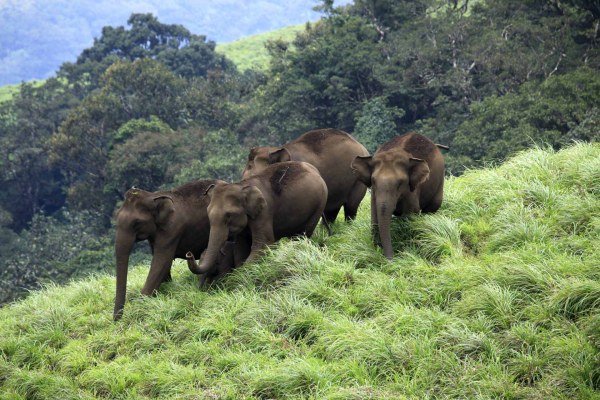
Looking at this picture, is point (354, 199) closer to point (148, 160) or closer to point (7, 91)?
point (148, 160)

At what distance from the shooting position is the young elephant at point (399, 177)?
8.59 m

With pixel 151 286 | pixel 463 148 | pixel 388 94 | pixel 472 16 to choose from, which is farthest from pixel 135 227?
pixel 472 16

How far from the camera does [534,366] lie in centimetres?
625

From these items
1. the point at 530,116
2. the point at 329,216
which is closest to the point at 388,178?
the point at 329,216

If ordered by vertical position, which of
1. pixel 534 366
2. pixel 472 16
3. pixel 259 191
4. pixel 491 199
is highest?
pixel 472 16

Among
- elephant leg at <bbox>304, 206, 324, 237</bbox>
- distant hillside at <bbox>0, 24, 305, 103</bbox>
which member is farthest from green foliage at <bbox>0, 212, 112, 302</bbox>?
distant hillside at <bbox>0, 24, 305, 103</bbox>

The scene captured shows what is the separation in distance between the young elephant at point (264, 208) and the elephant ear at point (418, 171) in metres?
1.21

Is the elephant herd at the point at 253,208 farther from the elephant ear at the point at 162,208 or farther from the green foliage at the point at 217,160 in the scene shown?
the green foliage at the point at 217,160

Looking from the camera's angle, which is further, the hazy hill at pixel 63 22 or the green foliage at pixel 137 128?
the hazy hill at pixel 63 22

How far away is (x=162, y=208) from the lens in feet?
29.8

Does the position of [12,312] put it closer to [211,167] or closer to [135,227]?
[135,227]

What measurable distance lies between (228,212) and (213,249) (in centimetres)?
43

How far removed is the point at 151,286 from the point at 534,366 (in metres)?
4.66

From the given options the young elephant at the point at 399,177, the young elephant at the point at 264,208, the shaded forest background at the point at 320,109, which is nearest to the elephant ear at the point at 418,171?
the young elephant at the point at 399,177
